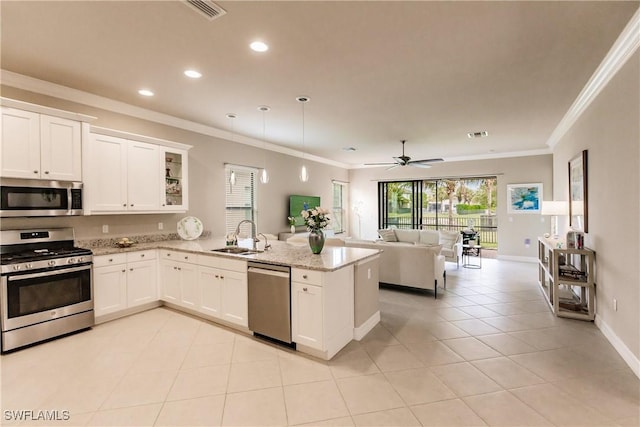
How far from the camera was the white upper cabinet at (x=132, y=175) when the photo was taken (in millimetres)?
3760

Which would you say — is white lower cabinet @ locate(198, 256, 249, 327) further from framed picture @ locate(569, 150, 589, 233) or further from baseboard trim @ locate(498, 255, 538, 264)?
baseboard trim @ locate(498, 255, 538, 264)

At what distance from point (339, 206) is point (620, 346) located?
7.60 m

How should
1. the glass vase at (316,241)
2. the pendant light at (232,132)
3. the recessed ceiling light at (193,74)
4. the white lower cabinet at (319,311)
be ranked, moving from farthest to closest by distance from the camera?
1. the pendant light at (232,132)
2. the glass vase at (316,241)
3. the recessed ceiling light at (193,74)
4. the white lower cabinet at (319,311)

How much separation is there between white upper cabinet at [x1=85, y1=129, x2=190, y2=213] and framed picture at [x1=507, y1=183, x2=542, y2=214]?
7855 mm

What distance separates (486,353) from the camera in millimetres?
2922

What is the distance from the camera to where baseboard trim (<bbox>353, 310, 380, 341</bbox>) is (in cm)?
324

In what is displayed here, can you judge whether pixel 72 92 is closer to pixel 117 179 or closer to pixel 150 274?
pixel 117 179

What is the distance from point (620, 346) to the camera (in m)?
2.87

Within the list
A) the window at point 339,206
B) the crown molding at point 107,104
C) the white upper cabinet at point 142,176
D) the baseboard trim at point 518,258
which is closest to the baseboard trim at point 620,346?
the baseboard trim at point 518,258

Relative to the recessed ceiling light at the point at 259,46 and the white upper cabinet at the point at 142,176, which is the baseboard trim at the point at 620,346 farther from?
the white upper cabinet at the point at 142,176

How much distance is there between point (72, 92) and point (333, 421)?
4.61m

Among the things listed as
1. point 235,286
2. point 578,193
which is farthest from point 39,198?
point 578,193

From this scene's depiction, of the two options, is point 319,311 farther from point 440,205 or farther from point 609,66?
point 440,205

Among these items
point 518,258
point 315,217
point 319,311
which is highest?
point 315,217
